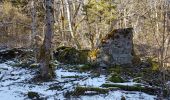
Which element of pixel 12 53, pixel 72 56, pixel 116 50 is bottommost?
pixel 72 56

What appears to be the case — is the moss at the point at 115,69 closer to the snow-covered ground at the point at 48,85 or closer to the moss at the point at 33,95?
the snow-covered ground at the point at 48,85

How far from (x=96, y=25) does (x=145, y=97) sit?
1843 centimetres

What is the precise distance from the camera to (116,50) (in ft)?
54.2

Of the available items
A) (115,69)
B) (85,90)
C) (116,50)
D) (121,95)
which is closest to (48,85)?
(85,90)

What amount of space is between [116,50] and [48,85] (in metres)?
4.97

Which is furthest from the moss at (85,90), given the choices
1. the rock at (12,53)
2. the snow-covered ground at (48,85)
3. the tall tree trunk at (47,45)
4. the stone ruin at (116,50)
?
the rock at (12,53)

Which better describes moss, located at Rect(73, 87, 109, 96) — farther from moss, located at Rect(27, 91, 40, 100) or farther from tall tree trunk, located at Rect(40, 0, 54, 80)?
tall tree trunk, located at Rect(40, 0, 54, 80)

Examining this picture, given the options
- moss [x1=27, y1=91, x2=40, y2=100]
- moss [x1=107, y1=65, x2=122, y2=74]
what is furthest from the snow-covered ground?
moss [x1=107, y1=65, x2=122, y2=74]

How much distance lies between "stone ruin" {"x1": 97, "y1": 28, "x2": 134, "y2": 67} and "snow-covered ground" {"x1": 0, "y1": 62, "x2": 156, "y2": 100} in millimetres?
2032

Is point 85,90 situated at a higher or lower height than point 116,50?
lower

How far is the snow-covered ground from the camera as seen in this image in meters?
10.5

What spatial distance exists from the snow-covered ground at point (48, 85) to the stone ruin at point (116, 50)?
2.03m

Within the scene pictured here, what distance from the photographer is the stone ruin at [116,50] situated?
53.8ft

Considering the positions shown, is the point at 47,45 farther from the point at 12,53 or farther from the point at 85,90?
the point at 12,53
